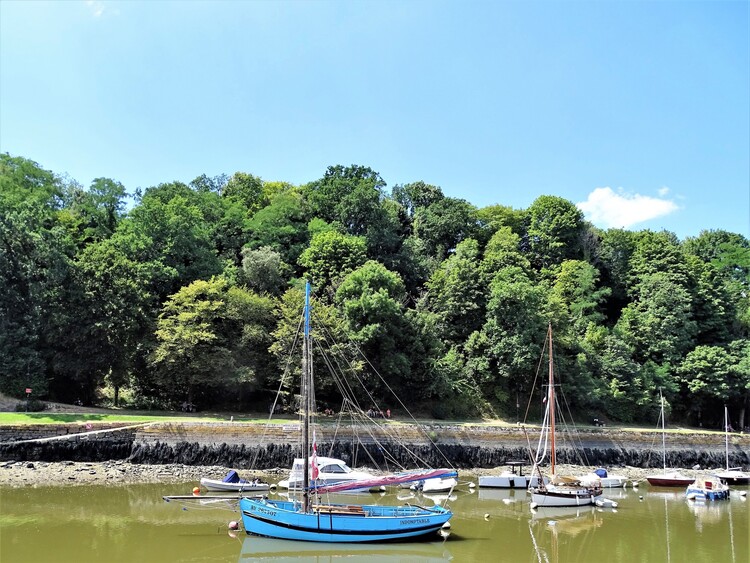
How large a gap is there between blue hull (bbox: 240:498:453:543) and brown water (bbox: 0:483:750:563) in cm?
35

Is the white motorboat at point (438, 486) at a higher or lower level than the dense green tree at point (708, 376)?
lower

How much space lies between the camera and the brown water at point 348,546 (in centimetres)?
1767

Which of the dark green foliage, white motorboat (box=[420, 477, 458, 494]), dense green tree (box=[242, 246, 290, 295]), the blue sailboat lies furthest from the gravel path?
dense green tree (box=[242, 246, 290, 295])

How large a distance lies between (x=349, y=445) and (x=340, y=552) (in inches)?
636

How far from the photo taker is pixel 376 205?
6656 cm

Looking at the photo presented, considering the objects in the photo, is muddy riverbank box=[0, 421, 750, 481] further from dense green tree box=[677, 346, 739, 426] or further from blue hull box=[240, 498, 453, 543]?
blue hull box=[240, 498, 453, 543]

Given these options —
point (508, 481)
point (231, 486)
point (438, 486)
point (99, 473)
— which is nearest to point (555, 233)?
point (508, 481)

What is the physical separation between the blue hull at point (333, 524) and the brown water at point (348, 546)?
347 mm

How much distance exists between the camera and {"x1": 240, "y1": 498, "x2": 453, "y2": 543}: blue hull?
19.1 metres

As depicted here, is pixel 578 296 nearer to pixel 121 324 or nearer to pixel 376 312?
pixel 376 312

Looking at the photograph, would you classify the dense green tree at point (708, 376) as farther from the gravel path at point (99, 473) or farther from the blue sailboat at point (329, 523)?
the blue sailboat at point (329, 523)

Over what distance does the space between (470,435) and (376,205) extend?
1412 inches

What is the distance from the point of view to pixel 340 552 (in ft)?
61.1

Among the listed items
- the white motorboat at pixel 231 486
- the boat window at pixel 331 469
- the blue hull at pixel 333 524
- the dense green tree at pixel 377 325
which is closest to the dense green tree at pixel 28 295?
the white motorboat at pixel 231 486
